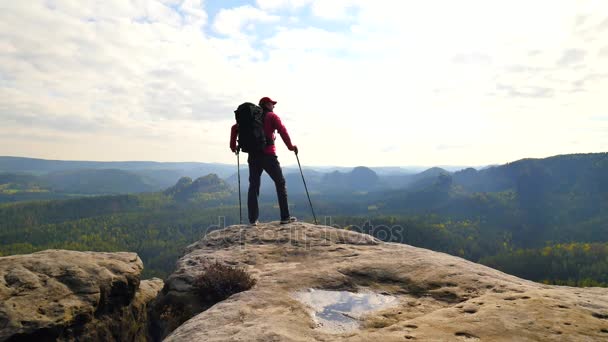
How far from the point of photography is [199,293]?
10305 mm

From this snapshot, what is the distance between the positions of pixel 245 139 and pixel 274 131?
1.44 meters

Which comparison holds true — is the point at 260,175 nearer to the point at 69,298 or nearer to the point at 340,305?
the point at 69,298

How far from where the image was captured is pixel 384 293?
8977mm

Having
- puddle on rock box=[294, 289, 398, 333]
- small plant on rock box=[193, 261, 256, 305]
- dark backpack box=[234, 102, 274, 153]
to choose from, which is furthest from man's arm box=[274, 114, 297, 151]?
puddle on rock box=[294, 289, 398, 333]

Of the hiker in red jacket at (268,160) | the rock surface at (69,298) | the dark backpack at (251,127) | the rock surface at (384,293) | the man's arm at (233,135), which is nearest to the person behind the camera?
the rock surface at (384,293)

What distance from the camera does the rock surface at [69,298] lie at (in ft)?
29.1

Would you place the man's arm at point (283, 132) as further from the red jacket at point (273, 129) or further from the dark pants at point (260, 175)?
the dark pants at point (260, 175)

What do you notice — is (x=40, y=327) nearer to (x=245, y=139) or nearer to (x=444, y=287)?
(x=245, y=139)

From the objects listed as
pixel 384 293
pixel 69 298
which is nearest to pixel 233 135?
pixel 69 298

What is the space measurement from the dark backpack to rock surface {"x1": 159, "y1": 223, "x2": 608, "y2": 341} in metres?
4.23

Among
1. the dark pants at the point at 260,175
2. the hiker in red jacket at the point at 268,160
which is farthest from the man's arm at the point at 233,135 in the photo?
the dark pants at the point at 260,175

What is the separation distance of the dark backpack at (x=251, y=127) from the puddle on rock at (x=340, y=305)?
796cm

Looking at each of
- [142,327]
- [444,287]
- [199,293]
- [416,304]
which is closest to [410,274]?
[444,287]

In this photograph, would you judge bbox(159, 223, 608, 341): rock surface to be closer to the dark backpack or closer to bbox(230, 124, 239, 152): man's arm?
the dark backpack
